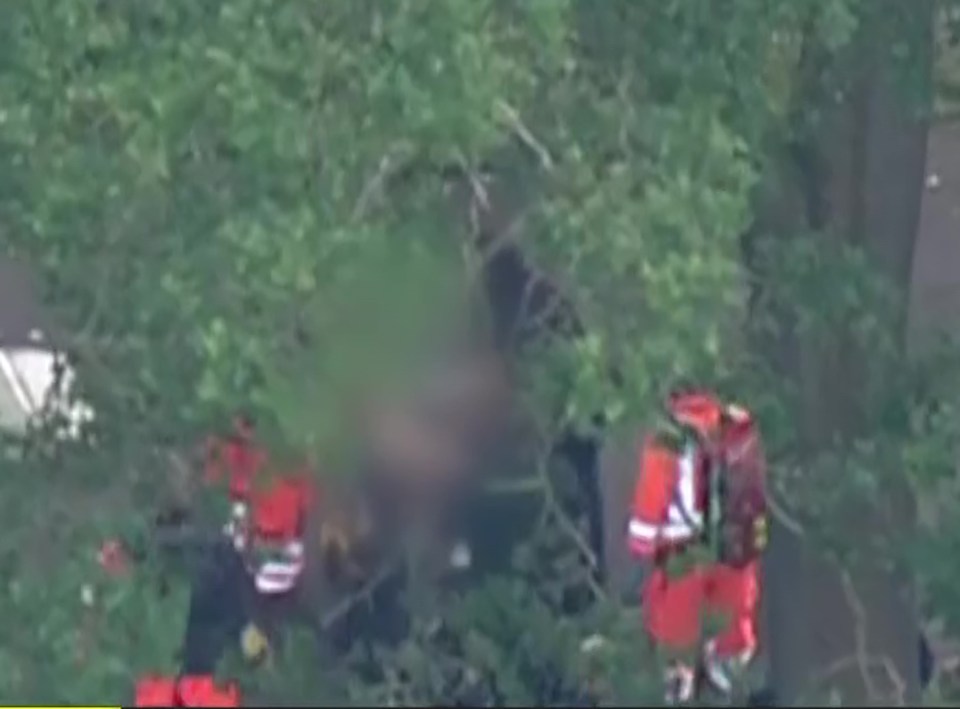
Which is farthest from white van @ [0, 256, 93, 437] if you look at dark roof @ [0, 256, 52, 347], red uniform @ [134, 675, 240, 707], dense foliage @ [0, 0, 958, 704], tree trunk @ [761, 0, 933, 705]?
tree trunk @ [761, 0, 933, 705]

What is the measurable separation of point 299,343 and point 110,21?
0.81m

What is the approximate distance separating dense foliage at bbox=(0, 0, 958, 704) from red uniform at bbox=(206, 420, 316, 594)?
12cm

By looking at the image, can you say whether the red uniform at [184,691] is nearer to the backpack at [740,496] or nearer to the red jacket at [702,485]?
the red jacket at [702,485]

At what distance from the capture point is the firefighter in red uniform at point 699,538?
248 inches

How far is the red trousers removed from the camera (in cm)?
638

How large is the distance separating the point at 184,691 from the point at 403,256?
1023 mm

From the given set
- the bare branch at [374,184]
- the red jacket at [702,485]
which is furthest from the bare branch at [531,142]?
the red jacket at [702,485]

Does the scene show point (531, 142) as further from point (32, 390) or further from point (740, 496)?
point (32, 390)

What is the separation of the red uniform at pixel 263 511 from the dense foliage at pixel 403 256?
119 millimetres

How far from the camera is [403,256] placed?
5695 mm

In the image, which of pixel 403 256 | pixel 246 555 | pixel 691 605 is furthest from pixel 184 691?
pixel 691 605

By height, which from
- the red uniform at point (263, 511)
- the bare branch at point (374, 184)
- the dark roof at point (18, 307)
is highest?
the bare branch at point (374, 184)

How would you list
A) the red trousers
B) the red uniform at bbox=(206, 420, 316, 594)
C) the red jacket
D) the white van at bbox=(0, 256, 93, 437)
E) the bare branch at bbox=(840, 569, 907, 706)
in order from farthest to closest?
the bare branch at bbox=(840, 569, 907, 706)
the white van at bbox=(0, 256, 93, 437)
the red trousers
the red jacket
the red uniform at bbox=(206, 420, 316, 594)

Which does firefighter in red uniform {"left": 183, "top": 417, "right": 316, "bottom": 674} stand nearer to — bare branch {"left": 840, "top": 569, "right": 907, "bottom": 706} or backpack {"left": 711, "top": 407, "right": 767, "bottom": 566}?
backpack {"left": 711, "top": 407, "right": 767, "bottom": 566}
